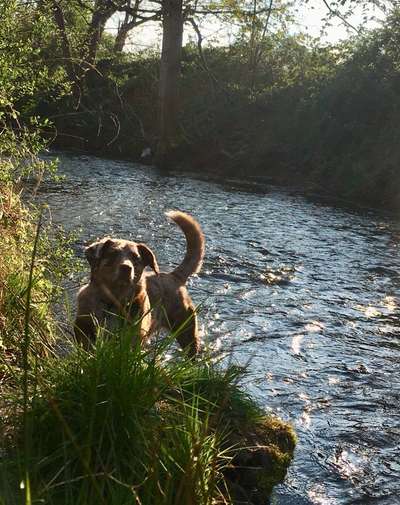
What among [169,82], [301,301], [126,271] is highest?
[169,82]

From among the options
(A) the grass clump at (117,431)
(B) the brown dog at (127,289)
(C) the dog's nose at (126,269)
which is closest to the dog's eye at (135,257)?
(B) the brown dog at (127,289)

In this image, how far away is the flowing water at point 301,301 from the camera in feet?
15.1

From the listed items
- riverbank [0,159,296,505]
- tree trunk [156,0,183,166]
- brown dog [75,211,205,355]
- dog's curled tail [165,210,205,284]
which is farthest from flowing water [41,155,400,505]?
tree trunk [156,0,183,166]

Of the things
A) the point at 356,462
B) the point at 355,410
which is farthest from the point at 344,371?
the point at 356,462

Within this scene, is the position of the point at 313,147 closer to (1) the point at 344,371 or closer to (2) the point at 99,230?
(2) the point at 99,230

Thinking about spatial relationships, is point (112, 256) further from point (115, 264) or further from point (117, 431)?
point (117, 431)

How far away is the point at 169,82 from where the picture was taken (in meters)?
22.4

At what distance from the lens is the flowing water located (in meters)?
4.59

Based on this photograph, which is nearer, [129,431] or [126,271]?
[129,431]

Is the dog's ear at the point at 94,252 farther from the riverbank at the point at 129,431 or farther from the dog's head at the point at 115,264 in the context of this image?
the riverbank at the point at 129,431

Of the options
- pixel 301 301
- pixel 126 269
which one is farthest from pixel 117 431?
pixel 301 301

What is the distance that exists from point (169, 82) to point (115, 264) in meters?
17.9

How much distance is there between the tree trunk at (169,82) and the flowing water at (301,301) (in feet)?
17.1

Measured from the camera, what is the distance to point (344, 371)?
6.17 meters
